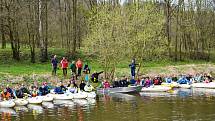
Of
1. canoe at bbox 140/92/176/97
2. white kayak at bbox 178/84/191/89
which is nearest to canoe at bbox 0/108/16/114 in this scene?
canoe at bbox 140/92/176/97

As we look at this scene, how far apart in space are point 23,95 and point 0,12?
698 inches

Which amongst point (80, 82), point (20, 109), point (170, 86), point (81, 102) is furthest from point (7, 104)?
point (170, 86)

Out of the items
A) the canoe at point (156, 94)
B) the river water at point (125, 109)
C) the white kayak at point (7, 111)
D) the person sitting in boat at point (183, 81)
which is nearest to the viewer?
the river water at point (125, 109)

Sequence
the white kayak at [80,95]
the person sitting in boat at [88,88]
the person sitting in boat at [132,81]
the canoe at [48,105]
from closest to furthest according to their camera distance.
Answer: the canoe at [48,105] → the white kayak at [80,95] → the person sitting in boat at [88,88] → the person sitting in boat at [132,81]

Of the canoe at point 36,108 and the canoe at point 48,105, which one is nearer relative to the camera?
the canoe at point 36,108

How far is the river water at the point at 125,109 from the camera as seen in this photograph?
89.2ft

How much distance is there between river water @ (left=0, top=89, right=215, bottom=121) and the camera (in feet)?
89.2

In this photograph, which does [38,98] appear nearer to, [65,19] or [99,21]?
[99,21]

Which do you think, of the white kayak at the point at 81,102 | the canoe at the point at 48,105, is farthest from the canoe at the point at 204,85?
the canoe at the point at 48,105

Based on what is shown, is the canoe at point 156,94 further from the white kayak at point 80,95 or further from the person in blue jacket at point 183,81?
the person in blue jacket at point 183,81

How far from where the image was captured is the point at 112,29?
43.8 metres

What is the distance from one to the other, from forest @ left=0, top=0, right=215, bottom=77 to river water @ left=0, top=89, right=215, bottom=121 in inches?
268

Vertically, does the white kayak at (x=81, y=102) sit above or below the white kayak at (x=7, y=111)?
below

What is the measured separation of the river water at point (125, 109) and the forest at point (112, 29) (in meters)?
6.80
